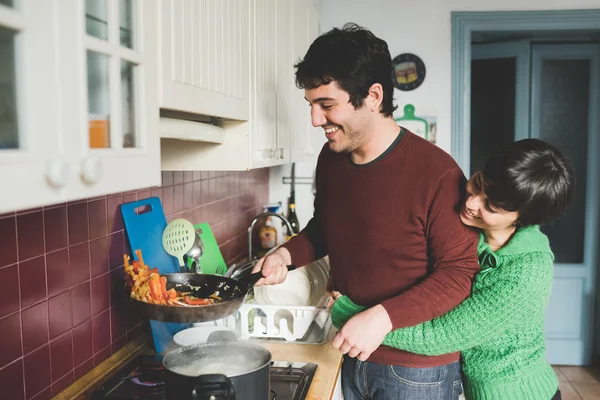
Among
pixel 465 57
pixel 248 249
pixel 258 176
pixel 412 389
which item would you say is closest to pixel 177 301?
pixel 412 389

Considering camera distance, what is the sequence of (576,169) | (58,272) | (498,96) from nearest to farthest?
(58,272) < (576,169) < (498,96)

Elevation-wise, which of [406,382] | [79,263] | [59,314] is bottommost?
[406,382]

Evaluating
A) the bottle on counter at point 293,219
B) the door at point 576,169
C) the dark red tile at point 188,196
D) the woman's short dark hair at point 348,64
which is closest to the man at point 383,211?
the woman's short dark hair at point 348,64

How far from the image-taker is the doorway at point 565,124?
3691mm

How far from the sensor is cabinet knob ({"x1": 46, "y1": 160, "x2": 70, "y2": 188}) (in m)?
0.67

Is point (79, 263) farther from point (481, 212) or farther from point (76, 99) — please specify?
point (481, 212)

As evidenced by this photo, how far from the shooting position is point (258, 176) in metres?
3.01

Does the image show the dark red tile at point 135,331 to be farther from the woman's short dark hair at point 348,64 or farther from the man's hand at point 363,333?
the woman's short dark hair at point 348,64

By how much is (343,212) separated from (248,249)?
1.20m

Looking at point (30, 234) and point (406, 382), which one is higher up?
point (30, 234)

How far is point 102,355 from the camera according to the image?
148 centimetres

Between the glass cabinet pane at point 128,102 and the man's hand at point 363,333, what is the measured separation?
610mm

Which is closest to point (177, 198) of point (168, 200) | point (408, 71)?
point (168, 200)

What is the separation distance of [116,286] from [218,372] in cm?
61
